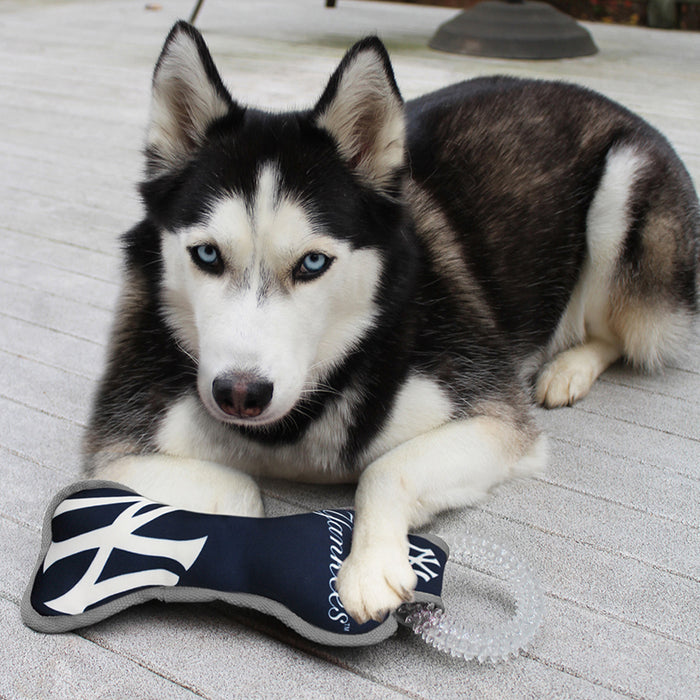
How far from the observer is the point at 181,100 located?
5.25 feet

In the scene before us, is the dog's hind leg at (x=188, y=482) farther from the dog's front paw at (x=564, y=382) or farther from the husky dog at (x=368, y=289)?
the dog's front paw at (x=564, y=382)

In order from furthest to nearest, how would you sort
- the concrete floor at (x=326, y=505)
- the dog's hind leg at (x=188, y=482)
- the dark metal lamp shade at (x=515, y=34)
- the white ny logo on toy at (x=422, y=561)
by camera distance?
the dark metal lamp shade at (x=515, y=34) < the dog's hind leg at (x=188, y=482) < the white ny logo on toy at (x=422, y=561) < the concrete floor at (x=326, y=505)

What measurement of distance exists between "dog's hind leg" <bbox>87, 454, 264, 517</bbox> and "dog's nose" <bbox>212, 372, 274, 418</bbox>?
12.6 inches

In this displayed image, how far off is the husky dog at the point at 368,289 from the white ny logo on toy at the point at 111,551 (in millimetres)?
184

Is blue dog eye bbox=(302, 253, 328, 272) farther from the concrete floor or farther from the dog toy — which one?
the concrete floor

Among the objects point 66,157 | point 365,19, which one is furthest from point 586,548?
point 365,19

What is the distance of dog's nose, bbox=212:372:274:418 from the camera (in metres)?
1.35

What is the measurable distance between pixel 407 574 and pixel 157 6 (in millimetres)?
8602

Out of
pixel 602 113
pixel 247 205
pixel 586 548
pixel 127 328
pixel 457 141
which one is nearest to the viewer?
pixel 247 205

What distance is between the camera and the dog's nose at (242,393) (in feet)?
4.42

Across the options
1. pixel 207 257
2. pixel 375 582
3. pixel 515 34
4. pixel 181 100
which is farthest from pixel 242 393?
pixel 515 34

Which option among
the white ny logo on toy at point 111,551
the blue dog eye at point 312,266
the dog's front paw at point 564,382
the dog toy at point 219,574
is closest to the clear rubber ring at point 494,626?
the dog toy at point 219,574

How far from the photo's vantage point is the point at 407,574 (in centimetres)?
139

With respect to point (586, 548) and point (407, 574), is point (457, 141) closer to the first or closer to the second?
point (586, 548)
